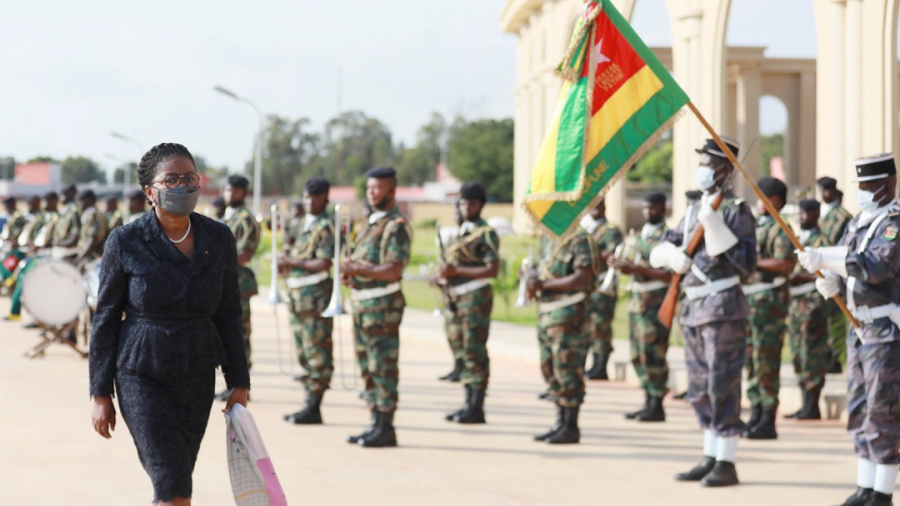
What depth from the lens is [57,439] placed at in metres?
9.16

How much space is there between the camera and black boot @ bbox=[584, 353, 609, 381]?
13.3 m

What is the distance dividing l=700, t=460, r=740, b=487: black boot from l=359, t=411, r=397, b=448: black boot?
8.51ft

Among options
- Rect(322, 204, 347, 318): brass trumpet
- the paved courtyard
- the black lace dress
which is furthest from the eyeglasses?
Rect(322, 204, 347, 318): brass trumpet

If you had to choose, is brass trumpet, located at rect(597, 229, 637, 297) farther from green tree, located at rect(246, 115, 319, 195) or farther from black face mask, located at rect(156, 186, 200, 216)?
green tree, located at rect(246, 115, 319, 195)

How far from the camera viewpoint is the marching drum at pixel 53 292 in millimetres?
13789

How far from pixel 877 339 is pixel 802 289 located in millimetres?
4165

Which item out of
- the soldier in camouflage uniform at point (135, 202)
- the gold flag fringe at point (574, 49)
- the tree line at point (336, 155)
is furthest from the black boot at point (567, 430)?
the tree line at point (336, 155)

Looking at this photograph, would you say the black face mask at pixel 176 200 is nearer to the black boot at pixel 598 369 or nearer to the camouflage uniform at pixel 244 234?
the camouflage uniform at pixel 244 234

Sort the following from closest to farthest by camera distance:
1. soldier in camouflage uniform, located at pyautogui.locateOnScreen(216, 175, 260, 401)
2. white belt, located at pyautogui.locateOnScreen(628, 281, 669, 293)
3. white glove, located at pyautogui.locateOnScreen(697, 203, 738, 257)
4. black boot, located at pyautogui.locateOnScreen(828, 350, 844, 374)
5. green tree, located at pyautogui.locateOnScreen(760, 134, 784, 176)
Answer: white glove, located at pyautogui.locateOnScreen(697, 203, 738, 257) → white belt, located at pyautogui.locateOnScreen(628, 281, 669, 293) → soldier in camouflage uniform, located at pyautogui.locateOnScreen(216, 175, 260, 401) → black boot, located at pyautogui.locateOnScreen(828, 350, 844, 374) → green tree, located at pyautogui.locateOnScreen(760, 134, 784, 176)

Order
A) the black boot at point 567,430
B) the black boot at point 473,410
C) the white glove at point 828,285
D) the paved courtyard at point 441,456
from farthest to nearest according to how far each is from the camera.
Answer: the black boot at point 473,410 → the black boot at point 567,430 → the paved courtyard at point 441,456 → the white glove at point 828,285

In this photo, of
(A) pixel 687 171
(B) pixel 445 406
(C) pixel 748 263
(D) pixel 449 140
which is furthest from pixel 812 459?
(D) pixel 449 140

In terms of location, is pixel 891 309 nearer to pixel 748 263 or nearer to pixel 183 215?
pixel 748 263

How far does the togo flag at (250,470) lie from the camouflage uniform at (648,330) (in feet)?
20.8

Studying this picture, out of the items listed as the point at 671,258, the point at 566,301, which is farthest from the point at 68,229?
the point at 671,258
